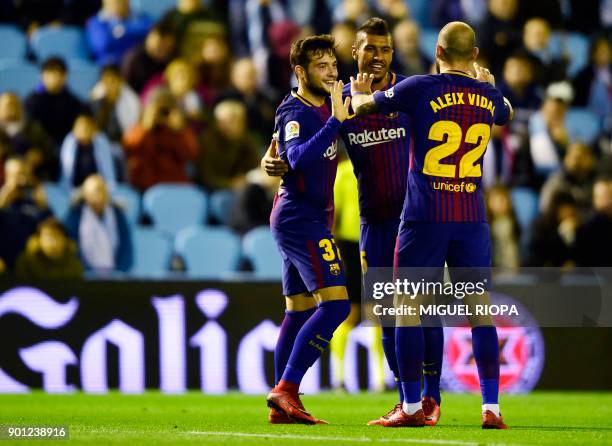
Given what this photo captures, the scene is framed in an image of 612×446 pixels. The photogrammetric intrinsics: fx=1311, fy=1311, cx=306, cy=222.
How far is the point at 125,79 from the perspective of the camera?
1462 cm

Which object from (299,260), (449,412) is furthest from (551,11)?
(299,260)

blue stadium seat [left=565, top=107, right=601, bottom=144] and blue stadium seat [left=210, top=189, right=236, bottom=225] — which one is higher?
blue stadium seat [left=565, top=107, right=601, bottom=144]

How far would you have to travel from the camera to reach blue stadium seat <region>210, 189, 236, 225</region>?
1377cm

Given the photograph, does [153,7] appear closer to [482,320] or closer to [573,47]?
[573,47]

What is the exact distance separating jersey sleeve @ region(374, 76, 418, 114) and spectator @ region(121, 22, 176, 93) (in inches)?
295

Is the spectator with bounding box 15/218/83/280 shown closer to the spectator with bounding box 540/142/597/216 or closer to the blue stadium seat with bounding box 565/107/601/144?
the spectator with bounding box 540/142/597/216

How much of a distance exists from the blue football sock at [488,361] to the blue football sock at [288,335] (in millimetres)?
1267

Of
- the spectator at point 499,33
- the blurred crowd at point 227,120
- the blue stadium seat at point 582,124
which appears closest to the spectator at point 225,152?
the blurred crowd at point 227,120

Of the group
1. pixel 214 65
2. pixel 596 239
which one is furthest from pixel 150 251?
pixel 596 239

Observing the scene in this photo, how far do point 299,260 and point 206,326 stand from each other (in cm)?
431

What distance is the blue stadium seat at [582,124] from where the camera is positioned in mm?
16188

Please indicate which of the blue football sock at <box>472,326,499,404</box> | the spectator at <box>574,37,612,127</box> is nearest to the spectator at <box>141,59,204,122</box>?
the spectator at <box>574,37,612,127</box>

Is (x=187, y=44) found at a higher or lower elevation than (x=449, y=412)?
higher

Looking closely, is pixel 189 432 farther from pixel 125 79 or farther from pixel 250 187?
pixel 125 79
